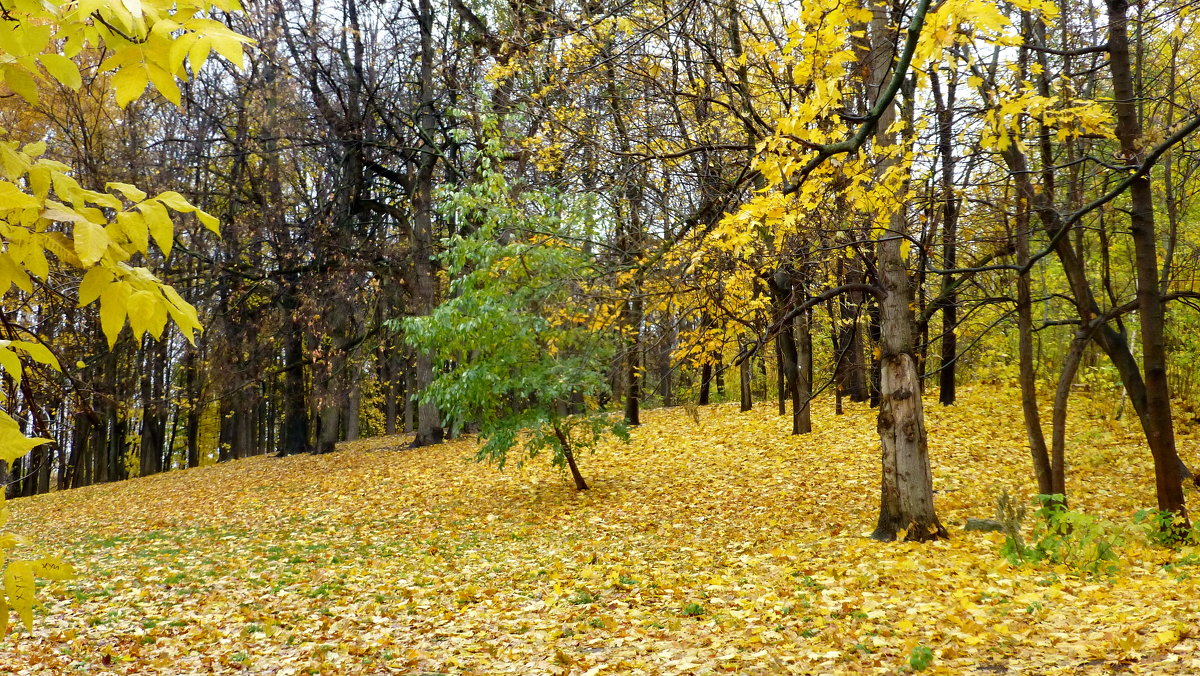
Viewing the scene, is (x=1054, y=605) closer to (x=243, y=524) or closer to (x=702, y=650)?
(x=702, y=650)

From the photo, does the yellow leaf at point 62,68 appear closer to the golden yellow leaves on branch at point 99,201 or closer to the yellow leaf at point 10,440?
the golden yellow leaves on branch at point 99,201

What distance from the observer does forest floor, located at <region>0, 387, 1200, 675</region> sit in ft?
15.8

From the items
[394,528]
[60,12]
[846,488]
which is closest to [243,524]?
[394,528]

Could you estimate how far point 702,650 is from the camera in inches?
195

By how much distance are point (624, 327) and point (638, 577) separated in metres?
4.46

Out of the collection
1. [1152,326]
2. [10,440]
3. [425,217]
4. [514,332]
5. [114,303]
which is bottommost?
[10,440]

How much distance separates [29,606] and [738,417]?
1806 cm

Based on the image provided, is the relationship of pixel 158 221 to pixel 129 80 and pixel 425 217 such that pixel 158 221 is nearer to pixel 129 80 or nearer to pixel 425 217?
pixel 129 80

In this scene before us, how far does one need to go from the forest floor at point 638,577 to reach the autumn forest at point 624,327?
0.20ft

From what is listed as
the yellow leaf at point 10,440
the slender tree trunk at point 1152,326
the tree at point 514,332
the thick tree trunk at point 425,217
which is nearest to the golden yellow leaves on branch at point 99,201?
the yellow leaf at point 10,440

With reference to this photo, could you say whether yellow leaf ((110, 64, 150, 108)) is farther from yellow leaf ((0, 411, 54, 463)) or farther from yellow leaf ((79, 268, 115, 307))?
yellow leaf ((0, 411, 54, 463))

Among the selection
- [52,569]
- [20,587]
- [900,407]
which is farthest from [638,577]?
[20,587]

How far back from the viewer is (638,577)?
724 centimetres

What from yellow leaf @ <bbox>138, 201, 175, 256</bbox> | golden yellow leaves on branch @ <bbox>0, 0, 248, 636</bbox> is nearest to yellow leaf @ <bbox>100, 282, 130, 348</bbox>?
golden yellow leaves on branch @ <bbox>0, 0, 248, 636</bbox>
